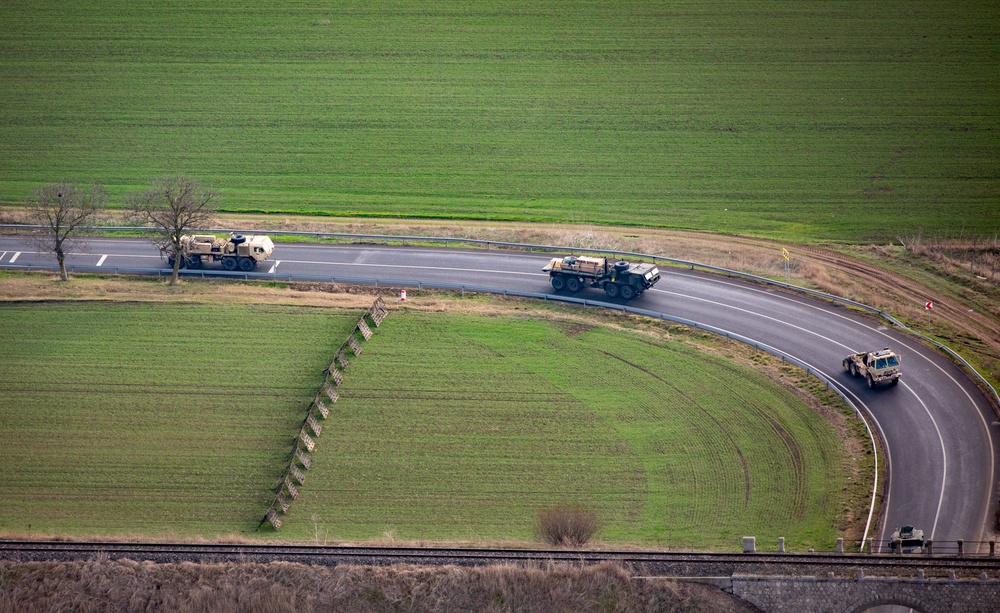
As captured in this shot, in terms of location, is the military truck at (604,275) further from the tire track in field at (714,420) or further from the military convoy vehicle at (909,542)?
the military convoy vehicle at (909,542)

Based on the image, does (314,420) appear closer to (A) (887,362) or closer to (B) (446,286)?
(B) (446,286)

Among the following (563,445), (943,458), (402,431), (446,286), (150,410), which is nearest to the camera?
(943,458)

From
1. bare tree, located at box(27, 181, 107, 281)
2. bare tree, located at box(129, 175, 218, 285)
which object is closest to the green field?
bare tree, located at box(27, 181, 107, 281)

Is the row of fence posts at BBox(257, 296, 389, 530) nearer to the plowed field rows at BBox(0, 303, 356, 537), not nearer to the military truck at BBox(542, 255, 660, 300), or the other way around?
the plowed field rows at BBox(0, 303, 356, 537)

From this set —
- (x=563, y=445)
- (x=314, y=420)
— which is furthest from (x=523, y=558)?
(x=314, y=420)

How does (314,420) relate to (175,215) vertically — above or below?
below

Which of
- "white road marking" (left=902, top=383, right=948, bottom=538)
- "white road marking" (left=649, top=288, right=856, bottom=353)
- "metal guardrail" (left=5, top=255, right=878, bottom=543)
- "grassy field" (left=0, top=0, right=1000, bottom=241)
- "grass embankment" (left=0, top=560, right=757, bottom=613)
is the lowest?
"grass embankment" (left=0, top=560, right=757, bottom=613)

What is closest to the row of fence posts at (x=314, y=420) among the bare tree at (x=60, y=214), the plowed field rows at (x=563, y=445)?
the plowed field rows at (x=563, y=445)
